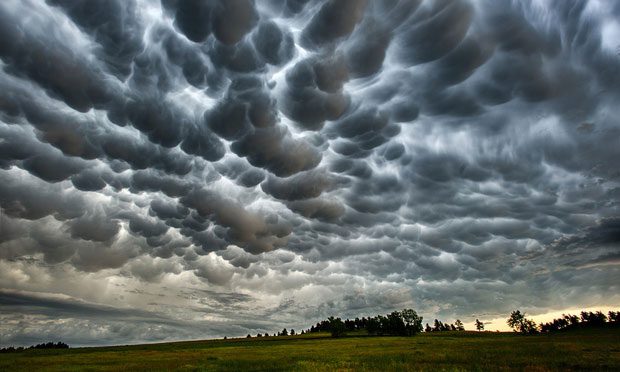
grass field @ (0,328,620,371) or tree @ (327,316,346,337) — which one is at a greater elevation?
tree @ (327,316,346,337)

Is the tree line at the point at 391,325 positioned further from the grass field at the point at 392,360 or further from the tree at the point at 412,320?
the grass field at the point at 392,360

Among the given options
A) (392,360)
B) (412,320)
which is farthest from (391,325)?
(392,360)

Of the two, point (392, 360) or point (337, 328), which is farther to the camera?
point (337, 328)

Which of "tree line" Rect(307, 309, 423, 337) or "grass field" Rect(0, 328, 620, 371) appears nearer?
"grass field" Rect(0, 328, 620, 371)

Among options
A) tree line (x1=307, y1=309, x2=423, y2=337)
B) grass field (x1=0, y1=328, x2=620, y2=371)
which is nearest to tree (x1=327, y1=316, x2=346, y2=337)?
tree line (x1=307, y1=309, x2=423, y2=337)

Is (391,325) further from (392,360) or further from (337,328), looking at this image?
(392,360)

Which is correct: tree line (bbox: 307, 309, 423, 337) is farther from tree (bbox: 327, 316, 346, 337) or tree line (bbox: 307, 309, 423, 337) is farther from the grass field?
the grass field

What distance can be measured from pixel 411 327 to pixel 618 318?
88171 mm

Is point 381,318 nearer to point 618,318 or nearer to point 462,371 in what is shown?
point 618,318

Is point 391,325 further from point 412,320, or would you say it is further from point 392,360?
point 392,360

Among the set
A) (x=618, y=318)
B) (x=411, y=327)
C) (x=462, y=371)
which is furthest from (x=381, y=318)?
(x=462, y=371)

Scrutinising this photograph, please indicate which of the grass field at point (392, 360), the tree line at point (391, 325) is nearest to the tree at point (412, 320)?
the tree line at point (391, 325)

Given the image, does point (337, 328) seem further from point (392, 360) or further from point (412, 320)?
point (392, 360)

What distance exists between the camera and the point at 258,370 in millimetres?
34344
